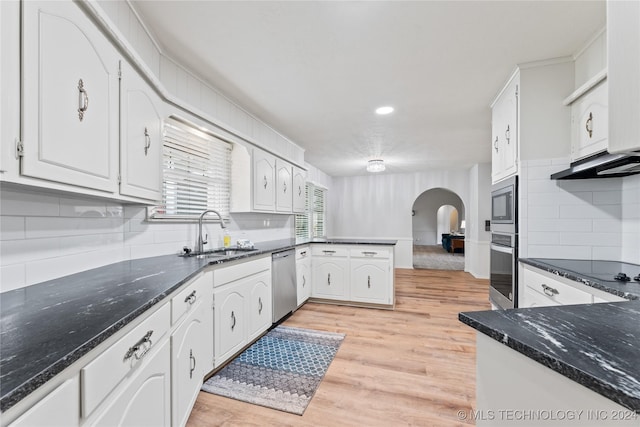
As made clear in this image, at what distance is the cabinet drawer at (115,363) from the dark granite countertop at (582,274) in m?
2.02

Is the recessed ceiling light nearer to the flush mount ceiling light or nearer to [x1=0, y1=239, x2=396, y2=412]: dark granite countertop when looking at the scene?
the flush mount ceiling light

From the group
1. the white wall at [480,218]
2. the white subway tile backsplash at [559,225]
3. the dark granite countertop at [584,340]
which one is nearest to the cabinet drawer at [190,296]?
the dark granite countertop at [584,340]

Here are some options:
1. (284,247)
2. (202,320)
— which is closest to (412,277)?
(284,247)

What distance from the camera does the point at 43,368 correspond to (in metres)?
0.56

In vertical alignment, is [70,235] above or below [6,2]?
below

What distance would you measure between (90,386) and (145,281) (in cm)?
69

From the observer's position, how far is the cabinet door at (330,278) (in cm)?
384

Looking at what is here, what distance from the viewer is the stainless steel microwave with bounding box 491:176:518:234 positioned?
84.8 inches

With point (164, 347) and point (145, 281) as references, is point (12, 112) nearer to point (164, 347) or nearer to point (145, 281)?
point (145, 281)

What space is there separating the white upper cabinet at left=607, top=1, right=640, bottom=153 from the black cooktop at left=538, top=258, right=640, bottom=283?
136cm

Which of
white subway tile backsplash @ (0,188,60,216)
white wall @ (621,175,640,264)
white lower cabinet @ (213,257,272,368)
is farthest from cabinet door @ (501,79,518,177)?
white subway tile backsplash @ (0,188,60,216)

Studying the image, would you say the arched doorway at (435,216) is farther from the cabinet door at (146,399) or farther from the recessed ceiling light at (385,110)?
the cabinet door at (146,399)

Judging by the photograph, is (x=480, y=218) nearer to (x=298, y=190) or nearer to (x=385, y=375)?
(x=298, y=190)

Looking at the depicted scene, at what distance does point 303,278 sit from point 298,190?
135 cm
